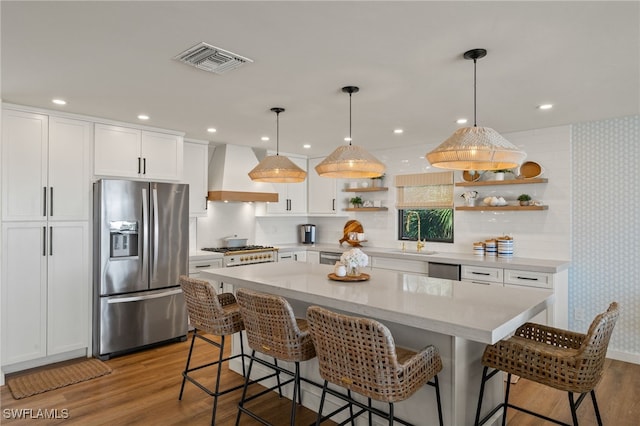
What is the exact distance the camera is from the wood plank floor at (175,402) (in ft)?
9.21

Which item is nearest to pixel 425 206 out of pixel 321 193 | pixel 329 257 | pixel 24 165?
pixel 329 257

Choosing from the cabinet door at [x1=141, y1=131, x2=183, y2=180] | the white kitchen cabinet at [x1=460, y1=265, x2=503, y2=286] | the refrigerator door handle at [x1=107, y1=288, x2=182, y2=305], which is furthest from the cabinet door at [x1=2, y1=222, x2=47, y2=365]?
the white kitchen cabinet at [x1=460, y1=265, x2=503, y2=286]

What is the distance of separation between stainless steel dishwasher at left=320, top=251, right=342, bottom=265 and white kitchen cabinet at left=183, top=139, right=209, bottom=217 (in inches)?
72.2

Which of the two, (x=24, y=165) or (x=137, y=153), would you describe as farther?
(x=137, y=153)

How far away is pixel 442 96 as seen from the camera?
325 centimetres

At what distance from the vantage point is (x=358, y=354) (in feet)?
6.31

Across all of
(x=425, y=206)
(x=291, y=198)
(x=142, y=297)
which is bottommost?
(x=142, y=297)

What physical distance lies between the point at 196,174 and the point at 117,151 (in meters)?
1.20

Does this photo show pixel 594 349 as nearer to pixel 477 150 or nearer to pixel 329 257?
pixel 477 150

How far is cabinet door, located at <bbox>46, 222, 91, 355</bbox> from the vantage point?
12.5ft

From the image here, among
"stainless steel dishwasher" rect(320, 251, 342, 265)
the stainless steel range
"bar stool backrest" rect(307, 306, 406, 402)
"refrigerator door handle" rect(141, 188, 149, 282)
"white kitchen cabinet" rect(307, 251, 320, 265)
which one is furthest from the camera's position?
"white kitchen cabinet" rect(307, 251, 320, 265)

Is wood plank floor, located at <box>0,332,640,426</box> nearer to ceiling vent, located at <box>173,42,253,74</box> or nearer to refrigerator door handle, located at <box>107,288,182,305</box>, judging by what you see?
refrigerator door handle, located at <box>107,288,182,305</box>

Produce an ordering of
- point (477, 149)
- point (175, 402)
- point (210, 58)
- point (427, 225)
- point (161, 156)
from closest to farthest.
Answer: point (477, 149), point (210, 58), point (175, 402), point (161, 156), point (427, 225)

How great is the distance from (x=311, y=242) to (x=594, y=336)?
4.98 m
